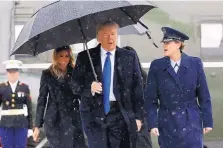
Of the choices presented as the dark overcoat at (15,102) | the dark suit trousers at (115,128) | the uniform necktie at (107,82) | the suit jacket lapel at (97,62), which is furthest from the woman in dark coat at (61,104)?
the dark overcoat at (15,102)

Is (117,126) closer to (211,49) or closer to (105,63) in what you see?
(105,63)

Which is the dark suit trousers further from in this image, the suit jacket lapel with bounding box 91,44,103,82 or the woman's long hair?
the woman's long hair

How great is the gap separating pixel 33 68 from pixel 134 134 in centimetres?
329

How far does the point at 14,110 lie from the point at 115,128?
2957mm

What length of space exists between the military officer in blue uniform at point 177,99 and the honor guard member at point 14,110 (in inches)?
116

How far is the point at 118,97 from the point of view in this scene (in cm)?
437

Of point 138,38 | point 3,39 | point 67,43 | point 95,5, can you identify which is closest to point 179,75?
point 95,5

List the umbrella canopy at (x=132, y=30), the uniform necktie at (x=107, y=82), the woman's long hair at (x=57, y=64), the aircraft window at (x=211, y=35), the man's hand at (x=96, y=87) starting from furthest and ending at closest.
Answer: the aircraft window at (x=211, y=35)
the umbrella canopy at (x=132, y=30)
the woman's long hair at (x=57, y=64)
the uniform necktie at (x=107, y=82)
the man's hand at (x=96, y=87)

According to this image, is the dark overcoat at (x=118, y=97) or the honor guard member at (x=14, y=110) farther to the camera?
the honor guard member at (x=14, y=110)

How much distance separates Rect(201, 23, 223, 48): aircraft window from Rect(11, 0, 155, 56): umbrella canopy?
2.50 m

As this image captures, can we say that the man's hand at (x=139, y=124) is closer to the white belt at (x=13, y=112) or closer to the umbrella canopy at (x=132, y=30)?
the umbrella canopy at (x=132, y=30)

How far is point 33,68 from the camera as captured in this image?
7398mm

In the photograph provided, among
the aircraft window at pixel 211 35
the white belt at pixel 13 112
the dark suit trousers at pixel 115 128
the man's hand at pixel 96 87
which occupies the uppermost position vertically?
the aircraft window at pixel 211 35

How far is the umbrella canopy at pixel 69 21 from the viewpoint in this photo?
4.29 meters
